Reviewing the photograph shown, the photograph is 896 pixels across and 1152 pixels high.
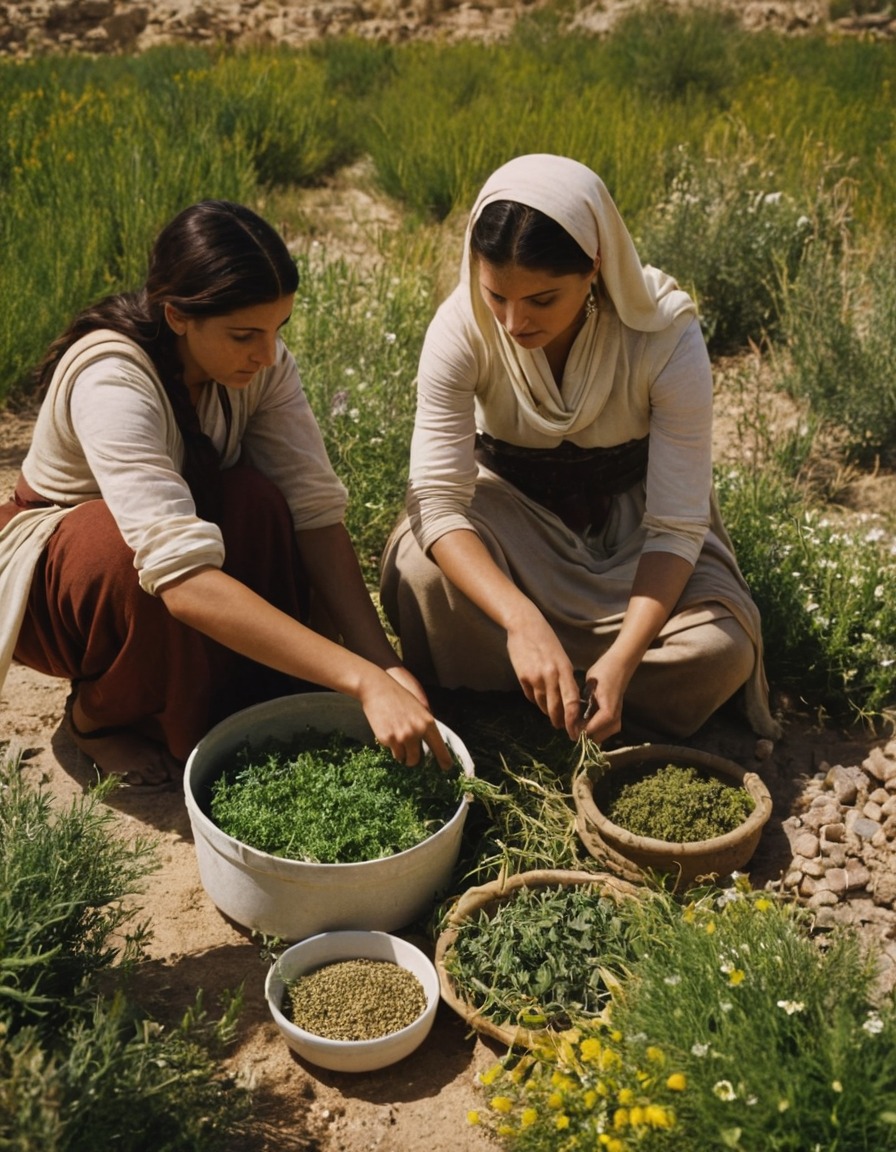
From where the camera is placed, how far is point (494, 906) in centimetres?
238

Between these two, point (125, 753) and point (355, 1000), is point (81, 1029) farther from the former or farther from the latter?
point (125, 753)

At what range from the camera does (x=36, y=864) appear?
2023 millimetres

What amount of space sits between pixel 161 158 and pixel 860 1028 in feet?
17.8

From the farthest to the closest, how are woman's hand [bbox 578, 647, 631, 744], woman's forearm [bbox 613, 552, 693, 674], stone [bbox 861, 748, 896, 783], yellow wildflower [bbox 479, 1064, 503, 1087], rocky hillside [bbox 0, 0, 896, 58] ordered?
rocky hillside [bbox 0, 0, 896, 58] < stone [bbox 861, 748, 896, 783] < woman's forearm [bbox 613, 552, 693, 674] < woman's hand [bbox 578, 647, 631, 744] < yellow wildflower [bbox 479, 1064, 503, 1087]

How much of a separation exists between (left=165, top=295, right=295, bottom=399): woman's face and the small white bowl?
1.17 m

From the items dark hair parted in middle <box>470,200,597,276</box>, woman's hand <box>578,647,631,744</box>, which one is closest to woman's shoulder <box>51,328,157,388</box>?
dark hair parted in middle <box>470,200,597,276</box>

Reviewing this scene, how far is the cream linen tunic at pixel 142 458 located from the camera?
239cm

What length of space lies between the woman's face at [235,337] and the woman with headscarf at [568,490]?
44 centimetres

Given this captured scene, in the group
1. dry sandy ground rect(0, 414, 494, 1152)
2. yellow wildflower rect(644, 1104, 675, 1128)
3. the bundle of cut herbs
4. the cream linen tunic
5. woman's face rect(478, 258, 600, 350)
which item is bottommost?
dry sandy ground rect(0, 414, 494, 1152)

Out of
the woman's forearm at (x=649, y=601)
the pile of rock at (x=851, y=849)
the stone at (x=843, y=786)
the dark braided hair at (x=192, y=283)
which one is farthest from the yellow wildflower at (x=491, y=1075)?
the dark braided hair at (x=192, y=283)

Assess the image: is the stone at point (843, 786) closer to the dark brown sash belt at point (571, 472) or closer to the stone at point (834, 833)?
the stone at point (834, 833)

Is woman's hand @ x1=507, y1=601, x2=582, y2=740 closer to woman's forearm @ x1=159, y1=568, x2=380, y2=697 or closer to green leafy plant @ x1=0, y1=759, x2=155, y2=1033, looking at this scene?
woman's forearm @ x1=159, y1=568, x2=380, y2=697

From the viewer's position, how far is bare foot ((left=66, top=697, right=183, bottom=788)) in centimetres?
285

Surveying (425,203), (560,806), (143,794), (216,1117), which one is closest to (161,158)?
(425,203)
